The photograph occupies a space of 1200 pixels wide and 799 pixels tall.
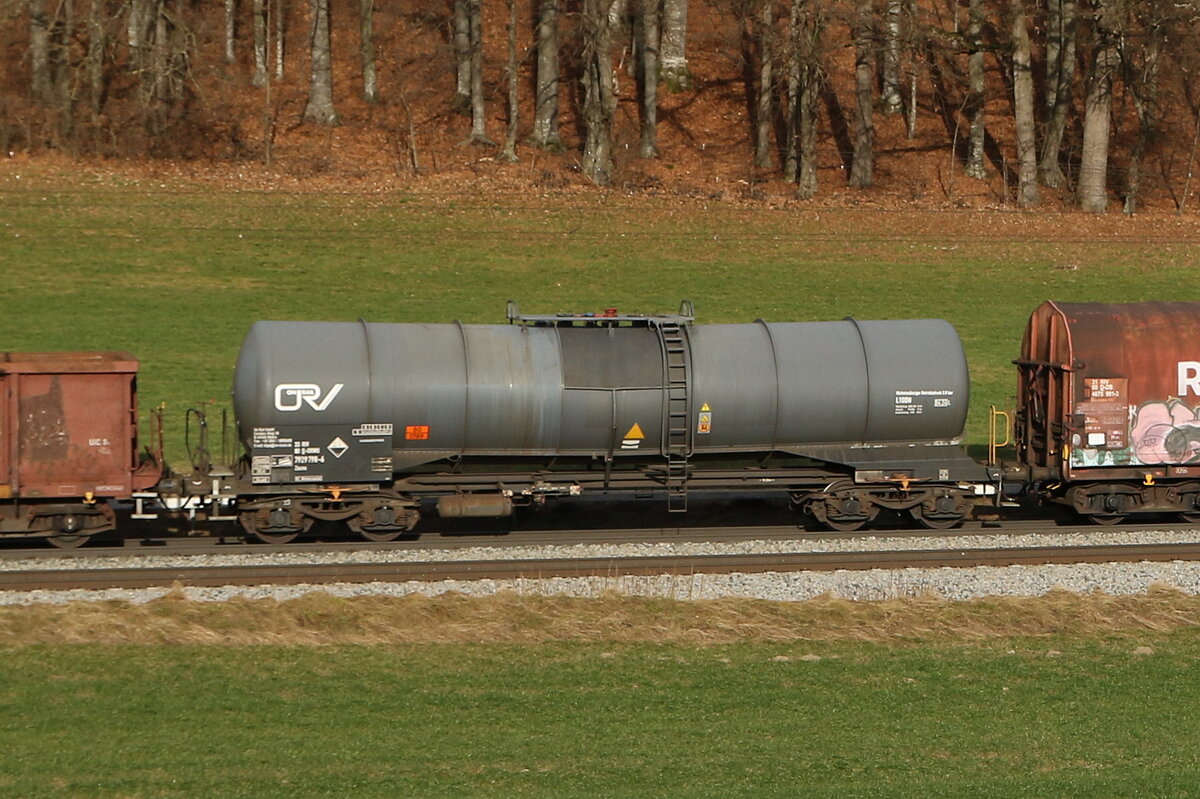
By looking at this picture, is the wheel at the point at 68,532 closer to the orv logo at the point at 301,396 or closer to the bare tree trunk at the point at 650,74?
the orv logo at the point at 301,396

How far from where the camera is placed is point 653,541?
21672 millimetres

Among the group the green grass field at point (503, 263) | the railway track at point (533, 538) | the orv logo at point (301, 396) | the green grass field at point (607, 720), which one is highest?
the green grass field at point (503, 263)

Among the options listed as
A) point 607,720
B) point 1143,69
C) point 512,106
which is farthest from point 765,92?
point 607,720

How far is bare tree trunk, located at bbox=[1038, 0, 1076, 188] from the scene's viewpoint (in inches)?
2040

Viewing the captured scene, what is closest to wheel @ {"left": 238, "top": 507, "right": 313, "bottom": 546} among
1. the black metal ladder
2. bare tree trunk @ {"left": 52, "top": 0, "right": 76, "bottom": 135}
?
the black metal ladder

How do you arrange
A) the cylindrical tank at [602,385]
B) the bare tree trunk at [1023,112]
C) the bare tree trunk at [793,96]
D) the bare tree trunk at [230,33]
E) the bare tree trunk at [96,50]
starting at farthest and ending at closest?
the bare tree trunk at [230,33] → the bare tree trunk at [1023,112] → the bare tree trunk at [793,96] → the bare tree trunk at [96,50] → the cylindrical tank at [602,385]

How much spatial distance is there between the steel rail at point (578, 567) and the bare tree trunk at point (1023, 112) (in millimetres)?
31867

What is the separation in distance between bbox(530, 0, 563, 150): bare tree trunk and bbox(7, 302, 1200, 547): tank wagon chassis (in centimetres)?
3126

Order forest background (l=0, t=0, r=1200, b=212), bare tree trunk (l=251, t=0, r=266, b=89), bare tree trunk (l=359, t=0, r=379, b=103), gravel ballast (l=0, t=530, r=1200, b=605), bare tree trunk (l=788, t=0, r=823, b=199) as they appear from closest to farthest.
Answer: gravel ballast (l=0, t=530, r=1200, b=605) → bare tree trunk (l=788, t=0, r=823, b=199) → forest background (l=0, t=0, r=1200, b=212) → bare tree trunk (l=359, t=0, r=379, b=103) → bare tree trunk (l=251, t=0, r=266, b=89)

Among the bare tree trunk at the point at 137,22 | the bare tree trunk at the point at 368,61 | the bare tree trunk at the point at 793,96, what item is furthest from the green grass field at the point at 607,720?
the bare tree trunk at the point at 368,61

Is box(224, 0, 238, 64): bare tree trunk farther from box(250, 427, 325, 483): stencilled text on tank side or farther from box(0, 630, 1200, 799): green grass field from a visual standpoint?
box(0, 630, 1200, 799): green grass field

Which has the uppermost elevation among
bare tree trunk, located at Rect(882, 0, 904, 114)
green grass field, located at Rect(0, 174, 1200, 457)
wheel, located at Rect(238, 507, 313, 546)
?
bare tree trunk, located at Rect(882, 0, 904, 114)

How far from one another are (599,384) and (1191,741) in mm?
10823

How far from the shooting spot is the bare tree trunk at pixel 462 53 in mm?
53875
